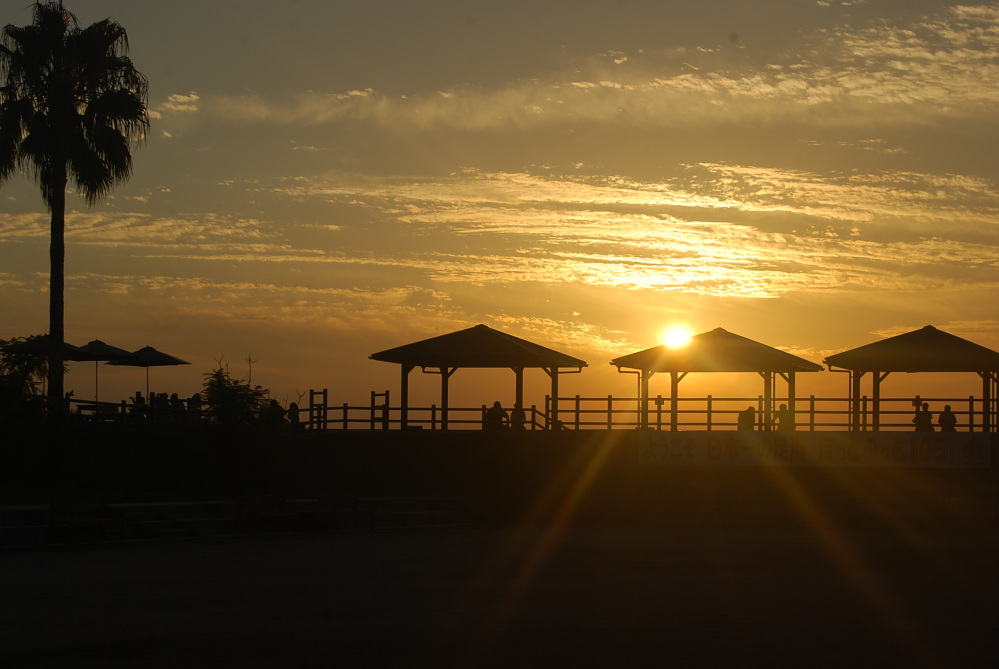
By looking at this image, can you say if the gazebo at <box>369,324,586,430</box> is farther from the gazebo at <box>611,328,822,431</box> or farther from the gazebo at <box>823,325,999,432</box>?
the gazebo at <box>823,325,999,432</box>

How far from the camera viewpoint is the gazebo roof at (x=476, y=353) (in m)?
28.4

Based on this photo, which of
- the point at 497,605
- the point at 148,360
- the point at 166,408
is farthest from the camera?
the point at 148,360

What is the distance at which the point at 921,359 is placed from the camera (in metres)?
26.8

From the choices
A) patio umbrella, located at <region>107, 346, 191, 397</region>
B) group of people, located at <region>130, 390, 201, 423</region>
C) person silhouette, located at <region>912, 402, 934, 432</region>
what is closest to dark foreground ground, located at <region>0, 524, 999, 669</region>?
person silhouette, located at <region>912, 402, 934, 432</region>

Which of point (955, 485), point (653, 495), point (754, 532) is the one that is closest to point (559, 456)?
point (653, 495)

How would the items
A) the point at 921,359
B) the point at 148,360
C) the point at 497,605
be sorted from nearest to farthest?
the point at 497,605 → the point at 921,359 → the point at 148,360

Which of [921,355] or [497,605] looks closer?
[497,605]

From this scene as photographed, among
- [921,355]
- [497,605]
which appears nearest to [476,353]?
[921,355]

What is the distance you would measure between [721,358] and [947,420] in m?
5.61

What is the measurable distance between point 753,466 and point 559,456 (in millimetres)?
4644

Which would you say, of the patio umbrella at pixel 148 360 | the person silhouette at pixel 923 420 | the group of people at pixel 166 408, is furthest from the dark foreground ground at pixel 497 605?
the patio umbrella at pixel 148 360

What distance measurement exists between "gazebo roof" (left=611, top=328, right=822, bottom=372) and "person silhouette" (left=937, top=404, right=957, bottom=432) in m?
3.10

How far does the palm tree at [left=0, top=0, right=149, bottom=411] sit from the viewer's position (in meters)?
28.7

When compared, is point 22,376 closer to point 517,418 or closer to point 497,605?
point 517,418
